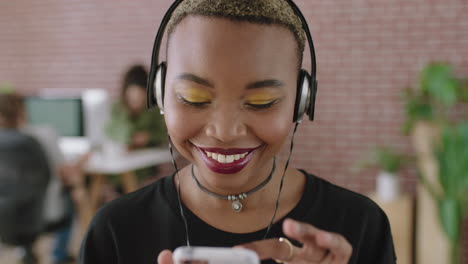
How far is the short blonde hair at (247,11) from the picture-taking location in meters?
0.56

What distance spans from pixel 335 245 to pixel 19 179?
7.69 ft

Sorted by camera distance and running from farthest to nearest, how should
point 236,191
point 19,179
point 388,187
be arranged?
1. point 388,187
2. point 19,179
3. point 236,191

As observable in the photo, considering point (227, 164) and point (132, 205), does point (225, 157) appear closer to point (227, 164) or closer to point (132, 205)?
point (227, 164)

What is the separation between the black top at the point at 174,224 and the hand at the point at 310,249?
162 mm

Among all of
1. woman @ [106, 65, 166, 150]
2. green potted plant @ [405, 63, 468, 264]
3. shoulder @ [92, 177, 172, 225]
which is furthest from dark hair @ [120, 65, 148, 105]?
shoulder @ [92, 177, 172, 225]

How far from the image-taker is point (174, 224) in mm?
708

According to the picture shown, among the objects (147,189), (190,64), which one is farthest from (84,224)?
(190,64)

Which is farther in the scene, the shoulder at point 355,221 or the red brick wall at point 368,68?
the red brick wall at point 368,68

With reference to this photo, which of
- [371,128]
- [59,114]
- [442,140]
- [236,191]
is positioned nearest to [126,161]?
[59,114]

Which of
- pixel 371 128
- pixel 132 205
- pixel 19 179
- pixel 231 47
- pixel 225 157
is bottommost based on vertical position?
pixel 19 179

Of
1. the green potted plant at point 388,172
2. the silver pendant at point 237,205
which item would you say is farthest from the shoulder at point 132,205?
the green potted plant at point 388,172

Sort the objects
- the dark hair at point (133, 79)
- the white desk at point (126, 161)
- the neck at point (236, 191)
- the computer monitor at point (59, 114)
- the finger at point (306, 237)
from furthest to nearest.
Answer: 1. the computer monitor at point (59, 114)
2. the dark hair at point (133, 79)
3. the white desk at point (126, 161)
4. the neck at point (236, 191)
5. the finger at point (306, 237)

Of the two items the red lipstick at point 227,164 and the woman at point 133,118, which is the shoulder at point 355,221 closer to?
the red lipstick at point 227,164

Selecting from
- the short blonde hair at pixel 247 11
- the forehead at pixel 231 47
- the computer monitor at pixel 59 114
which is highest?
the short blonde hair at pixel 247 11
